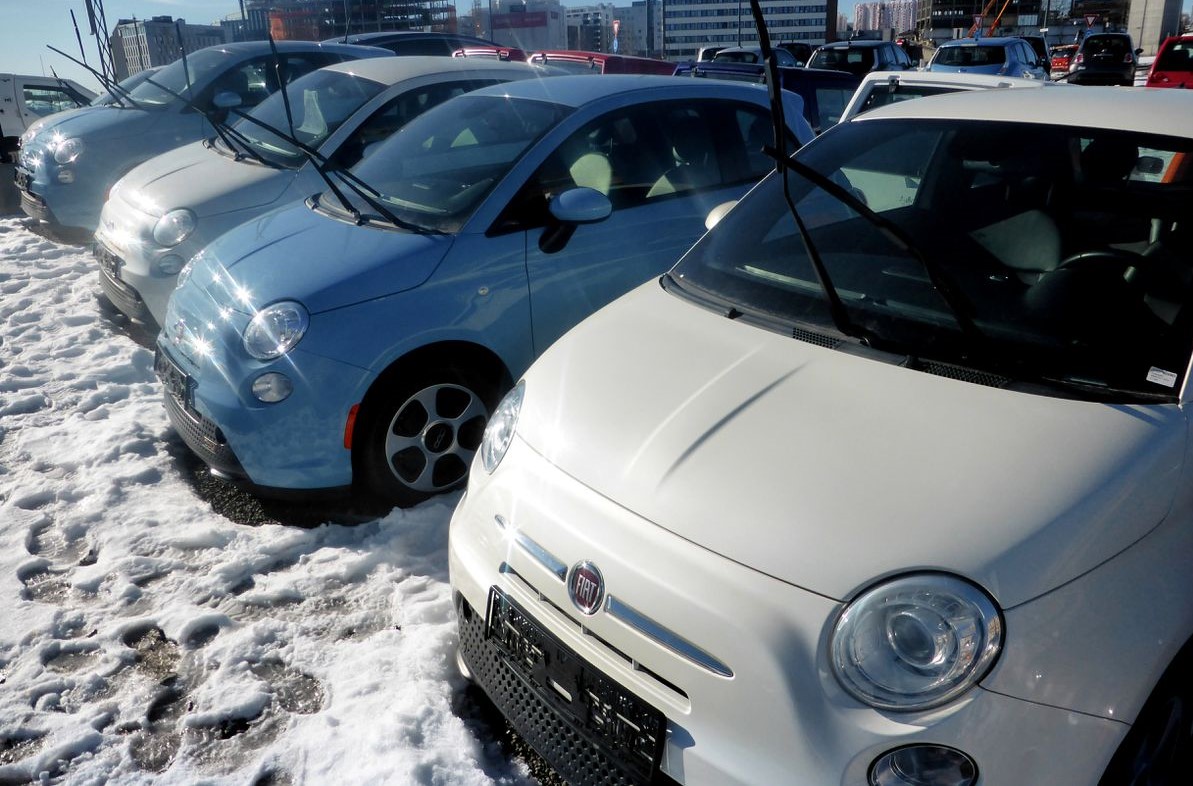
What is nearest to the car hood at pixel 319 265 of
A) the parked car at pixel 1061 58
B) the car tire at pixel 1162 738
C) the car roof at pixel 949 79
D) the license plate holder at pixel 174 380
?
the license plate holder at pixel 174 380

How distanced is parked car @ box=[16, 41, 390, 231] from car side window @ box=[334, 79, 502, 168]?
8.21 feet

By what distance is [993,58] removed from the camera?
17.1 metres

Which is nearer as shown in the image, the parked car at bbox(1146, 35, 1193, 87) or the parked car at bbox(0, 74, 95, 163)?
the parked car at bbox(0, 74, 95, 163)

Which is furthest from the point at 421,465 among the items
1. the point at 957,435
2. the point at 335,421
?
the point at 957,435

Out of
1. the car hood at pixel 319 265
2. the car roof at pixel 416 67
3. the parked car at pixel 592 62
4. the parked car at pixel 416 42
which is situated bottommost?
the car hood at pixel 319 265

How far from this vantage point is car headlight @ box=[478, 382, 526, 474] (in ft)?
8.16

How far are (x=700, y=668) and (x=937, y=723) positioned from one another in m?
0.44

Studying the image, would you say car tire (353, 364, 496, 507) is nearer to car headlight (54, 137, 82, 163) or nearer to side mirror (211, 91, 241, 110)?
side mirror (211, 91, 241, 110)

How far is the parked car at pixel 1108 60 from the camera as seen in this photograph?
2402cm

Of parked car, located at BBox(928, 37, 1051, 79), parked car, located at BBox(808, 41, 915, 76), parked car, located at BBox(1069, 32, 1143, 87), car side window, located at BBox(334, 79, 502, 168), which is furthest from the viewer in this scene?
parked car, located at BBox(1069, 32, 1143, 87)

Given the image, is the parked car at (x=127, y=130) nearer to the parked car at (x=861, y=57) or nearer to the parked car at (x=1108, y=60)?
the parked car at (x=861, y=57)

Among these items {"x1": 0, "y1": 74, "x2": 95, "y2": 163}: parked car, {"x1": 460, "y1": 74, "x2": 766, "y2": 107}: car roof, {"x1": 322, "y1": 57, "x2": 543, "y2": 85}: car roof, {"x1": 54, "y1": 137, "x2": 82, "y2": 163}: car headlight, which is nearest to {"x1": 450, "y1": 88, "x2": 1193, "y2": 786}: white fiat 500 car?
{"x1": 460, "y1": 74, "x2": 766, "y2": 107}: car roof

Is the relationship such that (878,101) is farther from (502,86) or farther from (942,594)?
(942,594)

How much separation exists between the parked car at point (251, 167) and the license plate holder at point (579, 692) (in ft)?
11.9
